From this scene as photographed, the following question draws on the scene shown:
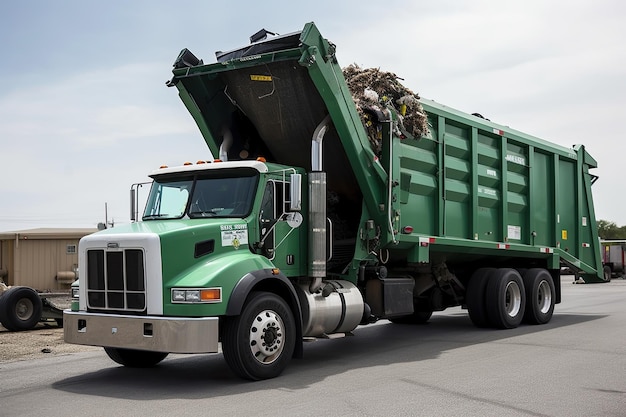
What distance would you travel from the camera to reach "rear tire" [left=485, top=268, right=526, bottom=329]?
40.7 feet

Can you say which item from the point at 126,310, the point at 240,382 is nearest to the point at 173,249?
the point at 126,310

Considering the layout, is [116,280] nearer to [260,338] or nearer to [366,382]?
[260,338]

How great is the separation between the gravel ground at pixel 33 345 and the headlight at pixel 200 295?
13.2 feet

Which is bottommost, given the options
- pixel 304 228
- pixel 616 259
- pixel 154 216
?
pixel 616 259

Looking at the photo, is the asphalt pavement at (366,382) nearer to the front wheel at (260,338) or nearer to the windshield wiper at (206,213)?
the front wheel at (260,338)

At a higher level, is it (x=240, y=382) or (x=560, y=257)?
(x=560, y=257)

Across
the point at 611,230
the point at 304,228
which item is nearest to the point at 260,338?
the point at 304,228

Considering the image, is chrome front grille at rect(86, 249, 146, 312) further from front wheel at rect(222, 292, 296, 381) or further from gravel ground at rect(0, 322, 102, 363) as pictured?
gravel ground at rect(0, 322, 102, 363)

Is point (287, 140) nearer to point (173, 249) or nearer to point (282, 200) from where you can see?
point (282, 200)

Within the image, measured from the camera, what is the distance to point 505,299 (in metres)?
12.6

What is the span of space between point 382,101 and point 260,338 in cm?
413

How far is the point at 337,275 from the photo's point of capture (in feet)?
A: 31.9

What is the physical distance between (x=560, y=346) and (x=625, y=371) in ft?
7.11

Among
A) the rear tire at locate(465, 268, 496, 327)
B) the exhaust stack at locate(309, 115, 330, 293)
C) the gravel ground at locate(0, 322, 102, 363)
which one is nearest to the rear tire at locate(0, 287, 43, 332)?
the gravel ground at locate(0, 322, 102, 363)
